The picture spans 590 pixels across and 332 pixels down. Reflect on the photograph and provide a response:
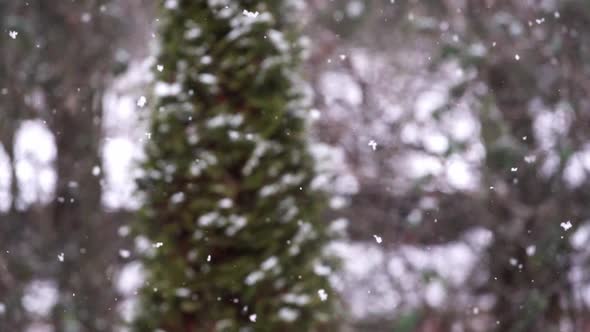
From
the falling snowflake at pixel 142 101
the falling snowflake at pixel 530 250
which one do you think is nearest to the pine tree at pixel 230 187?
the falling snowflake at pixel 142 101

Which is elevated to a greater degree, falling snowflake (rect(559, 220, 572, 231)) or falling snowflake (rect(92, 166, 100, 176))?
falling snowflake (rect(92, 166, 100, 176))

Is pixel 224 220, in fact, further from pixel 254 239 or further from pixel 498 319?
pixel 498 319

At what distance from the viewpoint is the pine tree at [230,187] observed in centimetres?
388

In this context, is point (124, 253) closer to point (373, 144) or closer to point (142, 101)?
point (142, 101)

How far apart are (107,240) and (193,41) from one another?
4438 mm

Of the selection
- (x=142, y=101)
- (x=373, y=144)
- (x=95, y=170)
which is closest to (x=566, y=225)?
(x=373, y=144)

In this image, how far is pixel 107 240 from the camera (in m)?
8.07

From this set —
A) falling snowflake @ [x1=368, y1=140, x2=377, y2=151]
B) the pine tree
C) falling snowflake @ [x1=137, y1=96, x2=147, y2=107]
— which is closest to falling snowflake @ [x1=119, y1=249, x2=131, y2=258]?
falling snowflake @ [x1=137, y1=96, x2=147, y2=107]

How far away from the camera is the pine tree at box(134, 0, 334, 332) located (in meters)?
3.88

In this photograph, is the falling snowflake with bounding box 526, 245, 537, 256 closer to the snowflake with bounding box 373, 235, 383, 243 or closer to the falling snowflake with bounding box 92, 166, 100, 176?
the snowflake with bounding box 373, 235, 383, 243

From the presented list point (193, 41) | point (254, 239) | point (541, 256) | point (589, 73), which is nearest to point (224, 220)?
point (254, 239)

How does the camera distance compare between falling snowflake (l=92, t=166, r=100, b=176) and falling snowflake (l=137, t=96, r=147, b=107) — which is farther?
falling snowflake (l=92, t=166, r=100, b=176)

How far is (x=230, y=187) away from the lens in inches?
155

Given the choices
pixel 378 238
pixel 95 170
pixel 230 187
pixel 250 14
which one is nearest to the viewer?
pixel 230 187
